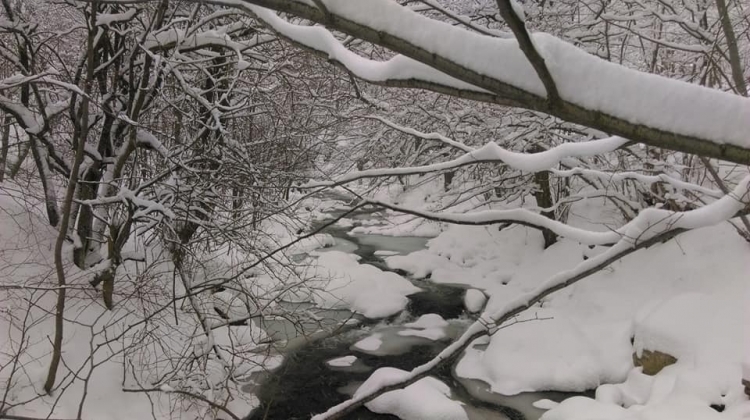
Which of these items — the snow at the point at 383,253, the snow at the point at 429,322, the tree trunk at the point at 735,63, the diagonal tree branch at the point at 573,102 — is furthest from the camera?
the snow at the point at 383,253

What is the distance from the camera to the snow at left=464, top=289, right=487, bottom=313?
1062 centimetres

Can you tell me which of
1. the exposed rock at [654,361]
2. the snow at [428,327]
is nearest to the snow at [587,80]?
the exposed rock at [654,361]

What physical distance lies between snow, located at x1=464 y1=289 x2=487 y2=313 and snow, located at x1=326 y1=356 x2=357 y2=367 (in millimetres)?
3131

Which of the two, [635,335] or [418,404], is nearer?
[418,404]

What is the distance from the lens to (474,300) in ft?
35.5

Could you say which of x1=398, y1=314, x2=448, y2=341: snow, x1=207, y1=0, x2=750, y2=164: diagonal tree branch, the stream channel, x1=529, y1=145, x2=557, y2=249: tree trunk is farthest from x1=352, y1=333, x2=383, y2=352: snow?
x1=207, y1=0, x2=750, y2=164: diagonal tree branch

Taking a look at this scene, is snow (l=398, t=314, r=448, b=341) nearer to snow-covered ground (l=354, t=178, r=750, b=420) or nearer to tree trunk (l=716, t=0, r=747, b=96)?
snow-covered ground (l=354, t=178, r=750, b=420)

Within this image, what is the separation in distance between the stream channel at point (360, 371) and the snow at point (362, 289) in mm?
268

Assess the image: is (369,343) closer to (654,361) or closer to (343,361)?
(343,361)

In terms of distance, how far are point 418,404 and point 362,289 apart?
4.64 m

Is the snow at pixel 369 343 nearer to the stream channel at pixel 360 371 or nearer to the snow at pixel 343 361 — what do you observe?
the stream channel at pixel 360 371

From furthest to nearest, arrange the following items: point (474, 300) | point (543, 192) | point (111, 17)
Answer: point (543, 192), point (474, 300), point (111, 17)

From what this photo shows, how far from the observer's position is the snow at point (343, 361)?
326 inches

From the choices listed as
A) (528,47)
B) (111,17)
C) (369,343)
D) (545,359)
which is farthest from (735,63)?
(369,343)
